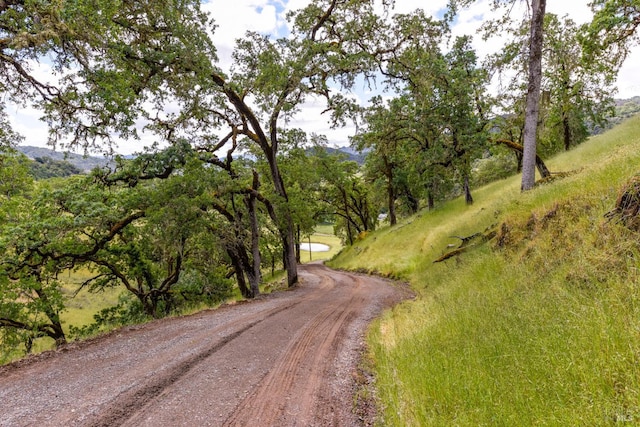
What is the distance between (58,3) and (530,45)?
1409 centimetres

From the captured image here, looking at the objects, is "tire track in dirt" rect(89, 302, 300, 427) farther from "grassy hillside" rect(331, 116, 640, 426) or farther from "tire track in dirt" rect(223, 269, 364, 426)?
"grassy hillside" rect(331, 116, 640, 426)

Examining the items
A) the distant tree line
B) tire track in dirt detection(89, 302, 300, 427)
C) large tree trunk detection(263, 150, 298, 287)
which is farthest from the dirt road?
large tree trunk detection(263, 150, 298, 287)

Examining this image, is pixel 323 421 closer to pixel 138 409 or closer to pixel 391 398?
pixel 391 398

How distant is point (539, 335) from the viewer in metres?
3.83

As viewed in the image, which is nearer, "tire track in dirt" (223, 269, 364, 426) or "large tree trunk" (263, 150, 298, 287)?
"tire track in dirt" (223, 269, 364, 426)

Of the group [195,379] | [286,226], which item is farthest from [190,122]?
[195,379]

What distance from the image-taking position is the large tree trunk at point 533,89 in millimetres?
11227

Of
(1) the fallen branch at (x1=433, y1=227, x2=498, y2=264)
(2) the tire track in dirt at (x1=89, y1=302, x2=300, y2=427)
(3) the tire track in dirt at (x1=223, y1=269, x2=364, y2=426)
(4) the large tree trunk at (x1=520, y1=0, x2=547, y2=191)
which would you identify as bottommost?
(3) the tire track in dirt at (x1=223, y1=269, x2=364, y2=426)

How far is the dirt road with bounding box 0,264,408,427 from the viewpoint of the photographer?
3.94m

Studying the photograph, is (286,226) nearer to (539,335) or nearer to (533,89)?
(533,89)

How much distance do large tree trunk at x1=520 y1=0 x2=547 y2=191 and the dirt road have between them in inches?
373

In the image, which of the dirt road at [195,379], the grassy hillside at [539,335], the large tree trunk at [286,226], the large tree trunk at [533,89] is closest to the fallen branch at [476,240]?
the large tree trunk at [533,89]

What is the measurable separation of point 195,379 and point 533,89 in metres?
14.0

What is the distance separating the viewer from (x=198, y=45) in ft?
38.8
